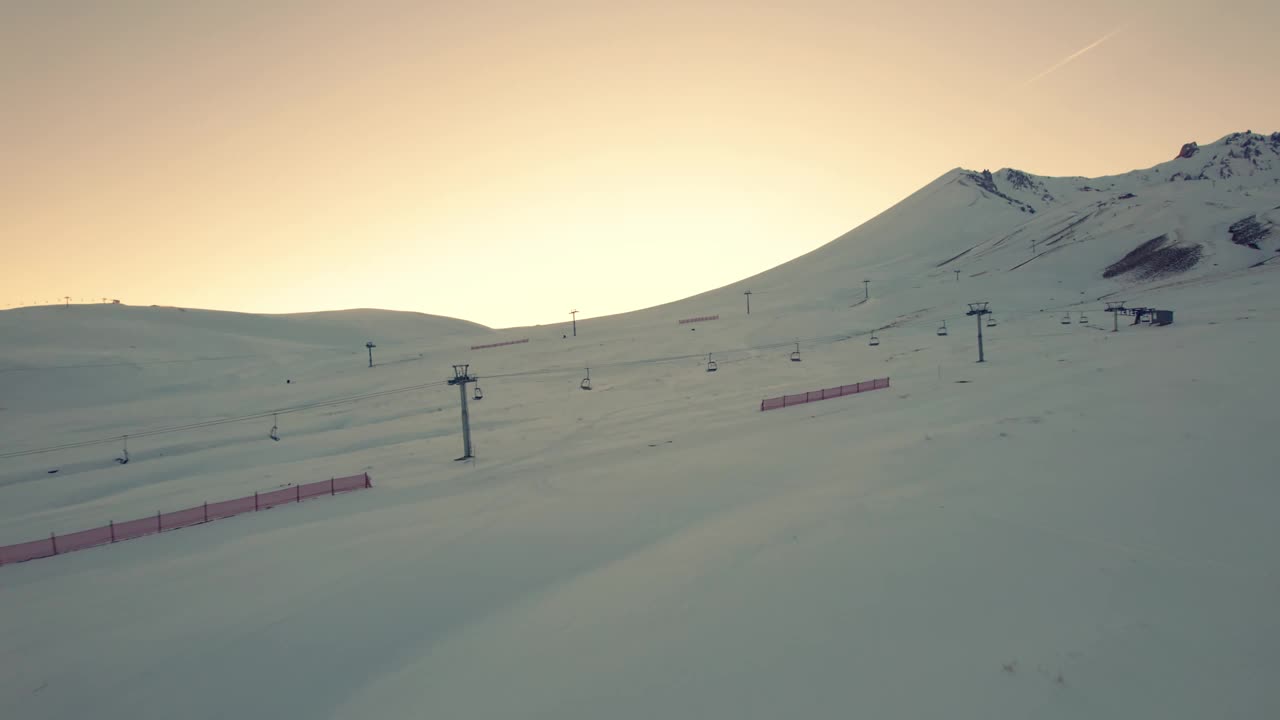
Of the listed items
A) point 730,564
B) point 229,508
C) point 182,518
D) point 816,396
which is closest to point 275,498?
Answer: point 229,508

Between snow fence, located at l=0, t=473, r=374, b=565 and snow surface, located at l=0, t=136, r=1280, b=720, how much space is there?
4.22 ft

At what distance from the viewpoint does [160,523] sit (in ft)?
87.1

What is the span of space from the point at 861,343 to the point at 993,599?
68014 mm

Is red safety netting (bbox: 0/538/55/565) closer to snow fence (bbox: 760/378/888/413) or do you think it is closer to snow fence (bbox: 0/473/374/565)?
snow fence (bbox: 0/473/374/565)

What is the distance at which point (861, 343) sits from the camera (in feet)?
247

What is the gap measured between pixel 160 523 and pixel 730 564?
26.7 metres

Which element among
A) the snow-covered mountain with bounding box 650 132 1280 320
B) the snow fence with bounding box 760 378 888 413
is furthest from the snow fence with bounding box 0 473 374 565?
the snow-covered mountain with bounding box 650 132 1280 320

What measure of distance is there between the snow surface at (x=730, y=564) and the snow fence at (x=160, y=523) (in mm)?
1287

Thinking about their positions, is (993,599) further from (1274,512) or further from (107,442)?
(107,442)

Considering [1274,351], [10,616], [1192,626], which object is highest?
[1274,351]

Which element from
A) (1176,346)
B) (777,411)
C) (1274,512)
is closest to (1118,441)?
(1274,512)

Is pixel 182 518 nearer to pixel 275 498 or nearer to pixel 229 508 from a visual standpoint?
pixel 229 508

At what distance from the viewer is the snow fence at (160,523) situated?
79.8 ft

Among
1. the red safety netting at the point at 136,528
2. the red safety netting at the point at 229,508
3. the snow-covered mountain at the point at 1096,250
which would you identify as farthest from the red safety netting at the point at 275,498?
the snow-covered mountain at the point at 1096,250
